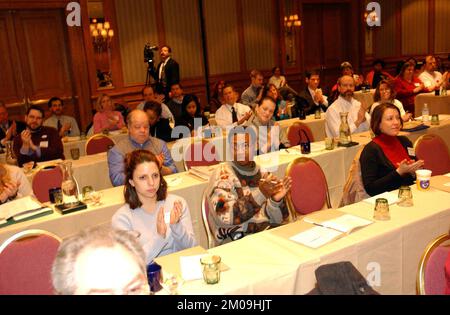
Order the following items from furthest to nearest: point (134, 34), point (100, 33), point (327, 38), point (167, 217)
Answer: point (327, 38)
point (134, 34)
point (100, 33)
point (167, 217)

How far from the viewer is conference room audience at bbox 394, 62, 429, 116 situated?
7.95 meters

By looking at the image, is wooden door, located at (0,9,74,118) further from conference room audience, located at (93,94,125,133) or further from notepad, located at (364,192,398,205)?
notepad, located at (364,192,398,205)

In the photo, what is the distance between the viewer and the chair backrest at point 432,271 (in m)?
1.91

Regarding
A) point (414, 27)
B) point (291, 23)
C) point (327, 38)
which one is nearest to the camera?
point (291, 23)

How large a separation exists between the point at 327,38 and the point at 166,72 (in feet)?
17.4

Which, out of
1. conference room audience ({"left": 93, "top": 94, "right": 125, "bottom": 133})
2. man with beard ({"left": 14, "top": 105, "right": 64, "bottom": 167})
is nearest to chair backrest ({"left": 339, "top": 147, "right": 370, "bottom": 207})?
man with beard ({"left": 14, "top": 105, "right": 64, "bottom": 167})

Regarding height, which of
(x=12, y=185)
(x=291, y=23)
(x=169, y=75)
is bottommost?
(x=12, y=185)

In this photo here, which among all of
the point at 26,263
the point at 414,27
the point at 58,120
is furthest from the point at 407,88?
the point at 26,263

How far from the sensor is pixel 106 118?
6.64m

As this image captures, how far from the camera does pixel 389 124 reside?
131 inches

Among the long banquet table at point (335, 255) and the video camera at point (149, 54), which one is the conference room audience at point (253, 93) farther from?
the long banquet table at point (335, 255)

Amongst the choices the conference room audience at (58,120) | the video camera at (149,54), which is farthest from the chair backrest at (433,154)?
the video camera at (149,54)

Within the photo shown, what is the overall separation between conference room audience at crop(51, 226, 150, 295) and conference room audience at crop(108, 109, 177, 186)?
2490 mm

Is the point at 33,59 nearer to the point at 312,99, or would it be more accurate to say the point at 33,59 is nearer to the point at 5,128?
the point at 5,128
